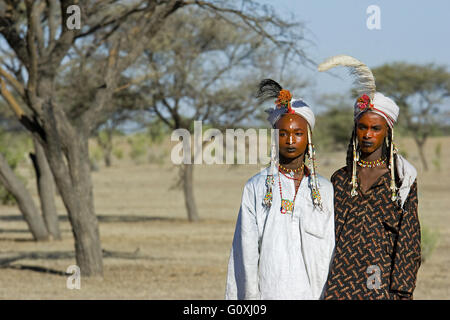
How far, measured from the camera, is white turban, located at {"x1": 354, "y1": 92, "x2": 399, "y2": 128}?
464 cm

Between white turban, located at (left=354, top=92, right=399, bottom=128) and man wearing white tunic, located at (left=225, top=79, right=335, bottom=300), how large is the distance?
337 millimetres

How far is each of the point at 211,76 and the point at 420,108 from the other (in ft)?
96.7

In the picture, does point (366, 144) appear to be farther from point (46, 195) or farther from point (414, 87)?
point (414, 87)

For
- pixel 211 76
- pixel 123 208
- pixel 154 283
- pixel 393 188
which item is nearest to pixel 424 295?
pixel 154 283

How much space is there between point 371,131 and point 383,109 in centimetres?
15

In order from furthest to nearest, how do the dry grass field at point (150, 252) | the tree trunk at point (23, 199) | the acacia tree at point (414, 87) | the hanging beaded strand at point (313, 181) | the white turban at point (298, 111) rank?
the acacia tree at point (414, 87), the tree trunk at point (23, 199), the dry grass field at point (150, 252), the white turban at point (298, 111), the hanging beaded strand at point (313, 181)

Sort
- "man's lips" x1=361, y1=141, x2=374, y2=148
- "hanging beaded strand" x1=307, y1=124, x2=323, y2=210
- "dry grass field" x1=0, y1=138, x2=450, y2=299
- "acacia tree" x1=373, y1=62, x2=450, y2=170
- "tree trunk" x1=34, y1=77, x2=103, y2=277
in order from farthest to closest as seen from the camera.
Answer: "acacia tree" x1=373, y1=62, x2=450, y2=170 < "tree trunk" x1=34, y1=77, x2=103, y2=277 < "dry grass field" x1=0, y1=138, x2=450, y2=299 < "man's lips" x1=361, y1=141, x2=374, y2=148 < "hanging beaded strand" x1=307, y1=124, x2=323, y2=210

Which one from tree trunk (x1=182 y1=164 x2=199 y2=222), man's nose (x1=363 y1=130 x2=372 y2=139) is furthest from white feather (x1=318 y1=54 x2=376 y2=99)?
tree trunk (x1=182 y1=164 x2=199 y2=222)

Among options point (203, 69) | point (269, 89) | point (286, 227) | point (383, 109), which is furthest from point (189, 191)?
point (286, 227)

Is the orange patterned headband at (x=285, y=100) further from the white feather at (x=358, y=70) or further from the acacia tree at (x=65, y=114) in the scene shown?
the acacia tree at (x=65, y=114)

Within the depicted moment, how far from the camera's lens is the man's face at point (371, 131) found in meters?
4.59

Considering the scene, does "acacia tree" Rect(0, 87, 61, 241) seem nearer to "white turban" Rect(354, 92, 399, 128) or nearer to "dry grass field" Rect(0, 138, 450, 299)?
"dry grass field" Rect(0, 138, 450, 299)

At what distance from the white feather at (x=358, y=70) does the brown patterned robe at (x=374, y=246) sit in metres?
0.52

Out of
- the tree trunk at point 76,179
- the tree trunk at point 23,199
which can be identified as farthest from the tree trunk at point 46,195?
the tree trunk at point 76,179
